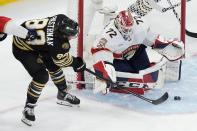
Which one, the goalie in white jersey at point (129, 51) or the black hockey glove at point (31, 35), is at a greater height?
the black hockey glove at point (31, 35)

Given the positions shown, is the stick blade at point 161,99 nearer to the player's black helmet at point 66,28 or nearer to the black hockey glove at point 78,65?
the black hockey glove at point 78,65

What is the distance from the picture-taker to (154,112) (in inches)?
91.7

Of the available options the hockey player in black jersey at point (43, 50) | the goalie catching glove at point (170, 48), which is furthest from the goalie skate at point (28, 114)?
the goalie catching glove at point (170, 48)

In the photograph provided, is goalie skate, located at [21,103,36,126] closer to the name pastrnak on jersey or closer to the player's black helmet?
the name pastrnak on jersey

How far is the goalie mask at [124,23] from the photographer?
2346 millimetres

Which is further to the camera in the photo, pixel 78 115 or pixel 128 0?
pixel 128 0

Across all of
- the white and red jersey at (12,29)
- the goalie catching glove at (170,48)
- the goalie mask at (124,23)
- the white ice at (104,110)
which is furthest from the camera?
the goalie catching glove at (170,48)

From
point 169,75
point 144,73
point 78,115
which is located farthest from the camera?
point 169,75

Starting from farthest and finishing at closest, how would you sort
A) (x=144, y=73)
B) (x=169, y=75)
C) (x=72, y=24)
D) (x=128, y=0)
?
(x=128, y=0) → (x=169, y=75) → (x=144, y=73) → (x=72, y=24)

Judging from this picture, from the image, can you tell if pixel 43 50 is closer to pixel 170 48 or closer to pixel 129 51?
pixel 129 51

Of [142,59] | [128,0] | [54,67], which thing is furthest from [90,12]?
[128,0]

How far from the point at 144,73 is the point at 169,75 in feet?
0.70

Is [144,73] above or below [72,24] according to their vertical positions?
below

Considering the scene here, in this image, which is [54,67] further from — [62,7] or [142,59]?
[62,7]
